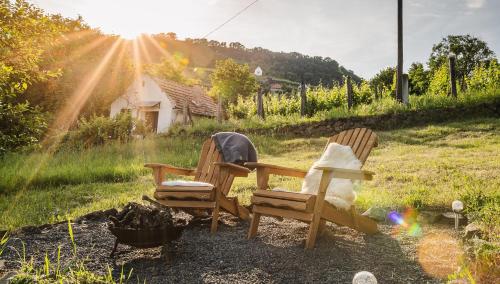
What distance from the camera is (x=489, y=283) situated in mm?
2244

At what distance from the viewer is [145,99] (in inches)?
926

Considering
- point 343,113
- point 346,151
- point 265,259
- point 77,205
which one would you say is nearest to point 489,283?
point 265,259

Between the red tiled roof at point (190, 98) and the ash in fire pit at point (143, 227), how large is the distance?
19426mm

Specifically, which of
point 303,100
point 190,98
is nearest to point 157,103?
point 190,98

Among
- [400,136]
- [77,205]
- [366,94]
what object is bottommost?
[77,205]

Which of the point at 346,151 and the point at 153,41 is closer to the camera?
the point at 346,151

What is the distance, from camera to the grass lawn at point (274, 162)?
5.12 metres

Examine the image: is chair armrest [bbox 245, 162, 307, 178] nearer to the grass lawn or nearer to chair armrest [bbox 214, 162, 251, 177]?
chair armrest [bbox 214, 162, 251, 177]

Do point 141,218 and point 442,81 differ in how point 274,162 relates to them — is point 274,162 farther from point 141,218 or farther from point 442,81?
point 442,81

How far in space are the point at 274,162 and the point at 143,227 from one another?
5698 mm

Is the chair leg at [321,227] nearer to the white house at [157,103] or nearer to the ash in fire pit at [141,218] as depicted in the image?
the ash in fire pit at [141,218]

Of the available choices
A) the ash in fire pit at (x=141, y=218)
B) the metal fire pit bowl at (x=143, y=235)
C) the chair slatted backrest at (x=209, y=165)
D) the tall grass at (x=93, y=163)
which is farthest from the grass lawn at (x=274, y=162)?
the metal fire pit bowl at (x=143, y=235)

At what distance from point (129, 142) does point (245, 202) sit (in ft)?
26.1

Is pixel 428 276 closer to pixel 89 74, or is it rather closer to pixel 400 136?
pixel 400 136
